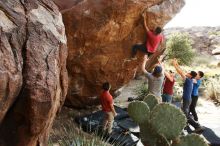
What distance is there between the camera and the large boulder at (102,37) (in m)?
10.5

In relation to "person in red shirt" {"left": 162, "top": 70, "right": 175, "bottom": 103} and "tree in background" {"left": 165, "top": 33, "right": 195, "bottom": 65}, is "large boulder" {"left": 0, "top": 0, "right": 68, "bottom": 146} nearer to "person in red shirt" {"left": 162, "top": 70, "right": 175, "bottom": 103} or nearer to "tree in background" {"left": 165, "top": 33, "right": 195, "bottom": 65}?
"person in red shirt" {"left": 162, "top": 70, "right": 175, "bottom": 103}

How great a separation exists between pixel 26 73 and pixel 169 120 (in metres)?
3.99

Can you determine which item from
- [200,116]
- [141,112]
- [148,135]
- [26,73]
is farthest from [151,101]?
[26,73]

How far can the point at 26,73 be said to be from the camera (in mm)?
5344

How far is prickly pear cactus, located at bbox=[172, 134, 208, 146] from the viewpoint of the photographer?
8.06 m

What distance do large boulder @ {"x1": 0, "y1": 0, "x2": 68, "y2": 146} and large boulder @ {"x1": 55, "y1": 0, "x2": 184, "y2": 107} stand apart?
428 centimetres

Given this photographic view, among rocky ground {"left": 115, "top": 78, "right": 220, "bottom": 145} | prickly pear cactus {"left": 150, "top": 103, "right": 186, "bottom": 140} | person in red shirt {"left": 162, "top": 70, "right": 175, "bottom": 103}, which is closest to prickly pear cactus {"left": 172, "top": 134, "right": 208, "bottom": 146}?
prickly pear cactus {"left": 150, "top": 103, "right": 186, "bottom": 140}

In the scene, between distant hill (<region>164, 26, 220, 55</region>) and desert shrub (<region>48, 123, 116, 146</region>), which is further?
distant hill (<region>164, 26, 220, 55</region>)

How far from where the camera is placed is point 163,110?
8492mm

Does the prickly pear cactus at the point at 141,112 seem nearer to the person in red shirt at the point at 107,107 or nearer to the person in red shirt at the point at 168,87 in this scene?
the person in red shirt at the point at 107,107

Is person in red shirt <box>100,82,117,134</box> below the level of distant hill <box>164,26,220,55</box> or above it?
below

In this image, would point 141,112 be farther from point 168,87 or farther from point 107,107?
point 168,87

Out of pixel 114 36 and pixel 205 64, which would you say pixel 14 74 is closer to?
pixel 114 36

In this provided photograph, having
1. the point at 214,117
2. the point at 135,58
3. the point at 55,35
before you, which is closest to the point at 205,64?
the point at 214,117
